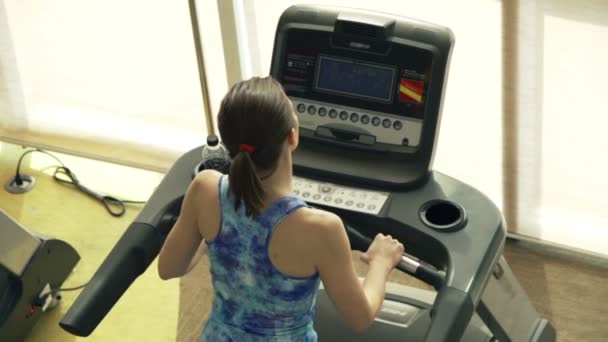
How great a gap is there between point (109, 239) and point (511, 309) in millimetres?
1599

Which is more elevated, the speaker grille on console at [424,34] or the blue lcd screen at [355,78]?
the speaker grille on console at [424,34]

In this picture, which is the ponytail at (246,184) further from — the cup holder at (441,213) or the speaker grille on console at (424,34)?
the speaker grille on console at (424,34)

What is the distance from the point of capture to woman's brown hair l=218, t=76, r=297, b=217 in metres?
1.69

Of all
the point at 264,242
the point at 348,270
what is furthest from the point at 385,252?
the point at 264,242

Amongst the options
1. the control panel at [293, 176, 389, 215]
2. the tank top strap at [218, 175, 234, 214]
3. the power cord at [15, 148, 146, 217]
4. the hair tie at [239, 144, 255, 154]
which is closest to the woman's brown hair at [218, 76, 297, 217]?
the hair tie at [239, 144, 255, 154]

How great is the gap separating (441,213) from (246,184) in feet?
1.96

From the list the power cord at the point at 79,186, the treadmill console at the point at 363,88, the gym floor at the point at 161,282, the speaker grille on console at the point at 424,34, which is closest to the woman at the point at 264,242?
the treadmill console at the point at 363,88

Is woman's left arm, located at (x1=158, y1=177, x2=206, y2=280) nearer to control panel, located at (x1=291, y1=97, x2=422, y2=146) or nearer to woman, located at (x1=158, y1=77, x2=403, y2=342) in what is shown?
woman, located at (x1=158, y1=77, x2=403, y2=342)

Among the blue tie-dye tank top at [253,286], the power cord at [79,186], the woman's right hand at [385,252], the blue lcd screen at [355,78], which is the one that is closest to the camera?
the blue tie-dye tank top at [253,286]

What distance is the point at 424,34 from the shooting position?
2.13m

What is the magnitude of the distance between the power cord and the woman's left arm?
5.10ft

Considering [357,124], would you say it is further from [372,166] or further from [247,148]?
[247,148]

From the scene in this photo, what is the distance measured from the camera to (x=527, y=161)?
3.06 metres

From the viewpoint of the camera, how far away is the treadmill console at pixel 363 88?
7.03 feet
